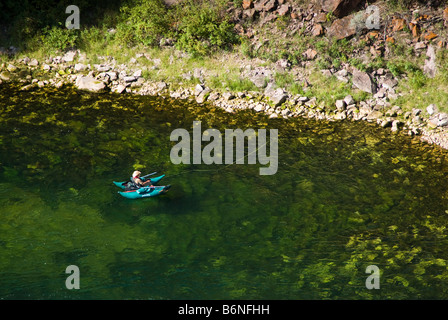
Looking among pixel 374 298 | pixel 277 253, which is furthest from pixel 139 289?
pixel 374 298

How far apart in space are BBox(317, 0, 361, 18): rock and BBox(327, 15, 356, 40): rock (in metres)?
0.35

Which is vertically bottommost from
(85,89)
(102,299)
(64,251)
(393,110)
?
(102,299)

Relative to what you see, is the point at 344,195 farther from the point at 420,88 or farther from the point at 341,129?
the point at 420,88

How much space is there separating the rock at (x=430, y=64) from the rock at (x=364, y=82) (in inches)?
106

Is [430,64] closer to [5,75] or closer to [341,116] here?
[341,116]

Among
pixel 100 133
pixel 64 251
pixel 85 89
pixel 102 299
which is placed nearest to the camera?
pixel 102 299

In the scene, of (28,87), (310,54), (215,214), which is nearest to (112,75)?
(28,87)

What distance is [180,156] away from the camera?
19.5 metres

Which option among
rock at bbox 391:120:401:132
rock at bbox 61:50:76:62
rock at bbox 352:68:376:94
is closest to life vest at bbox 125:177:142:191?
rock at bbox 391:120:401:132

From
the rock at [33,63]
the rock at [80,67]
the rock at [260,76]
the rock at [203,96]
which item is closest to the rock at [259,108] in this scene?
the rock at [260,76]

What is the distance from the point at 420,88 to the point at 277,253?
530 inches

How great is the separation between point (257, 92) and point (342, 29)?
5743mm

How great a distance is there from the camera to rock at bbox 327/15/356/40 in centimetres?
2545

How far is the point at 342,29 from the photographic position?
84.0 feet
